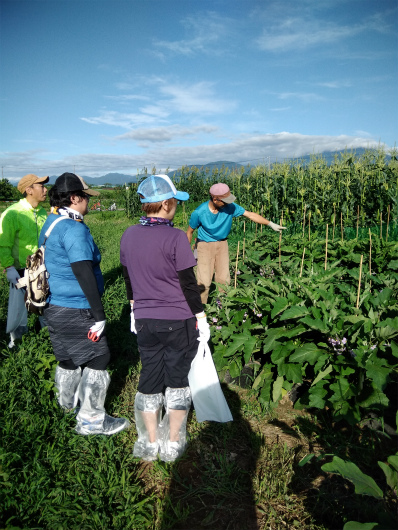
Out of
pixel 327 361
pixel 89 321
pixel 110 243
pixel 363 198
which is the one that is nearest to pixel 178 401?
pixel 89 321

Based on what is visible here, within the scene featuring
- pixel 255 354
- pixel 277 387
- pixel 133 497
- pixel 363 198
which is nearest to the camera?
pixel 133 497

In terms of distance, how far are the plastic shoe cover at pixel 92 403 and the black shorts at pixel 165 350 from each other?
428 millimetres

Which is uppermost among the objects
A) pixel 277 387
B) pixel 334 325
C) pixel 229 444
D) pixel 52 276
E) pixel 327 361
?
pixel 52 276

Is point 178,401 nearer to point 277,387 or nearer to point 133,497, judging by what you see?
point 133,497

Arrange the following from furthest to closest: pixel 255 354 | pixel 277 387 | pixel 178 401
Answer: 1. pixel 255 354
2. pixel 277 387
3. pixel 178 401

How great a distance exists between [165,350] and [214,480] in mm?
904

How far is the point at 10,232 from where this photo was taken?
150 inches

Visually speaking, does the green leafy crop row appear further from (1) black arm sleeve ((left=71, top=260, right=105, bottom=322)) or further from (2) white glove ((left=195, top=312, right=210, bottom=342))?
(1) black arm sleeve ((left=71, top=260, right=105, bottom=322))

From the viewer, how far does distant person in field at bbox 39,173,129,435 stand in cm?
241

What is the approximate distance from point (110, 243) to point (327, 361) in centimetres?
912

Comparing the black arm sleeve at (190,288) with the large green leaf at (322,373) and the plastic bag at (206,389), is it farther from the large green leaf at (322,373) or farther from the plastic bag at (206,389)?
the large green leaf at (322,373)

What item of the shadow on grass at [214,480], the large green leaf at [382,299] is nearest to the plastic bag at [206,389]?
the shadow on grass at [214,480]

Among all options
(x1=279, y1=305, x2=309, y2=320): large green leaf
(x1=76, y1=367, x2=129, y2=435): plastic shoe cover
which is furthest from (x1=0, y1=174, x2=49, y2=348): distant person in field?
(x1=279, y1=305, x2=309, y2=320): large green leaf

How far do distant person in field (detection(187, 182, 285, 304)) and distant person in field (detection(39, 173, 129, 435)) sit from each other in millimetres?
2313
